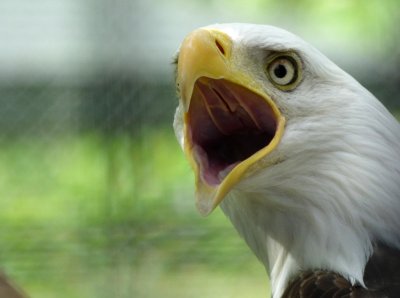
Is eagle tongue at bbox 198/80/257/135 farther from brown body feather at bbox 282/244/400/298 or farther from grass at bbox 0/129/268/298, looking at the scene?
→ grass at bbox 0/129/268/298

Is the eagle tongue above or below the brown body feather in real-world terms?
above

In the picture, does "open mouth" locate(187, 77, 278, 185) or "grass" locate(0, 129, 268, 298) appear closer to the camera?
"open mouth" locate(187, 77, 278, 185)

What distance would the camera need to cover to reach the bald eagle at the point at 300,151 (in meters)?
1.16

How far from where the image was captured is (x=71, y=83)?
2.21 m

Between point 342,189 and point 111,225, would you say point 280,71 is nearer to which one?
point 342,189

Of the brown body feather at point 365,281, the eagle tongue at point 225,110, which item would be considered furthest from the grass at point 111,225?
the brown body feather at point 365,281

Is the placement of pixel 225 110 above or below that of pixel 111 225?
above

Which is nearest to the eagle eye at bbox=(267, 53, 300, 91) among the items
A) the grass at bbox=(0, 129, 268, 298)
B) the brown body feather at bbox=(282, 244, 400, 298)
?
the brown body feather at bbox=(282, 244, 400, 298)

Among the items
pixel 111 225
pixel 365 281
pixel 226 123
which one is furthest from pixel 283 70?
pixel 111 225

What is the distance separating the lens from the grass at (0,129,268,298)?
211 cm

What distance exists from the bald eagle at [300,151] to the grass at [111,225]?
85cm

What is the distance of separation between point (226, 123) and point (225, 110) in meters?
0.02

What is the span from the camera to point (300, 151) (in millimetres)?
1171

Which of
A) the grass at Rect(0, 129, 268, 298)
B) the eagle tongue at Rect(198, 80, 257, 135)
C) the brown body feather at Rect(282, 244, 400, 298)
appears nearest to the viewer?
the brown body feather at Rect(282, 244, 400, 298)
